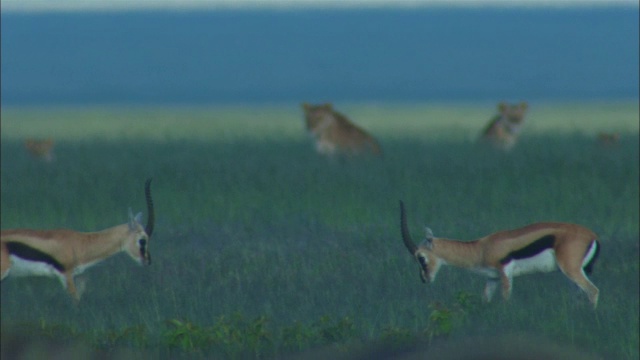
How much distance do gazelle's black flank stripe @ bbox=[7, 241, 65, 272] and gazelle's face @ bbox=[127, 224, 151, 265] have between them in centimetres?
55

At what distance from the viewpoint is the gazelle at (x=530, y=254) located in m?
8.97

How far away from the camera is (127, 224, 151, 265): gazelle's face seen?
973cm

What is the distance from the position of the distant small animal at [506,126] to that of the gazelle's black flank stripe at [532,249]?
14.3 meters

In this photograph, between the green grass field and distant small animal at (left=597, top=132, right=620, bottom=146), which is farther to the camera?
distant small animal at (left=597, top=132, right=620, bottom=146)

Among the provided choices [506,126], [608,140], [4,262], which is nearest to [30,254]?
[4,262]

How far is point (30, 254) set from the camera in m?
9.22

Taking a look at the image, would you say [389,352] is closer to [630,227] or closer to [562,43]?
[630,227]

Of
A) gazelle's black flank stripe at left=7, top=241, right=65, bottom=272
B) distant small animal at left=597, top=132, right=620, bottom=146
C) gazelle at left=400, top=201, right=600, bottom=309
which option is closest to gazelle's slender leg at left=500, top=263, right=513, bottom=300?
gazelle at left=400, top=201, right=600, bottom=309

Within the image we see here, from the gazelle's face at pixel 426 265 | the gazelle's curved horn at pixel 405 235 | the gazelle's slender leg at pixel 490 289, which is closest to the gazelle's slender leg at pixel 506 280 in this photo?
the gazelle's slender leg at pixel 490 289

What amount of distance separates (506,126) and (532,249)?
588 inches

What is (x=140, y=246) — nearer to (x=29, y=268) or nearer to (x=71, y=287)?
(x=71, y=287)

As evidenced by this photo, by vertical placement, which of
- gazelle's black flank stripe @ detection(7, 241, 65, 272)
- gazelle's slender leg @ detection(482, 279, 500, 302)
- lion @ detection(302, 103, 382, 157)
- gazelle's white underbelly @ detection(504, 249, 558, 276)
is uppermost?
lion @ detection(302, 103, 382, 157)

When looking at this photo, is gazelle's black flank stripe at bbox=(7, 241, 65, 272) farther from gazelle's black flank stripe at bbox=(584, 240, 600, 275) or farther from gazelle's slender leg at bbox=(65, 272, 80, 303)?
gazelle's black flank stripe at bbox=(584, 240, 600, 275)

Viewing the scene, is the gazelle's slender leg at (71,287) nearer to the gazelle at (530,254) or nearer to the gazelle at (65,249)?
the gazelle at (65,249)
